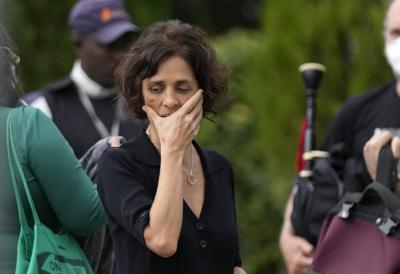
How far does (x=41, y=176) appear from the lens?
12.7ft

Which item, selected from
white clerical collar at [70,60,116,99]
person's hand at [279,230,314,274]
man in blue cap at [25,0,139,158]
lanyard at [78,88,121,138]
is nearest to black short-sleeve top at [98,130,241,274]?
person's hand at [279,230,314,274]

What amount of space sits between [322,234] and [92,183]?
95 centimetres

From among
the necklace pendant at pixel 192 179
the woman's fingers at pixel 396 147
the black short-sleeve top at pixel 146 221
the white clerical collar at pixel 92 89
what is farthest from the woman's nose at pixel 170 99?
the white clerical collar at pixel 92 89

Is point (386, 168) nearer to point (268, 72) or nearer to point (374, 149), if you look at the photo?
point (374, 149)

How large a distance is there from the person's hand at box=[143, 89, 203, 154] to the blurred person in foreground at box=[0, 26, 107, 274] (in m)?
0.33

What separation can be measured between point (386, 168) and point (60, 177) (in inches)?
49.5

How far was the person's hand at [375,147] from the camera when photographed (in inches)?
179

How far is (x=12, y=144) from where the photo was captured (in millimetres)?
3814

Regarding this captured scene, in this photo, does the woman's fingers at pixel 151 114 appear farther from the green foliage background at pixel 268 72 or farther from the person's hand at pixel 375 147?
the green foliage background at pixel 268 72

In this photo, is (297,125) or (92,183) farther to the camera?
(297,125)

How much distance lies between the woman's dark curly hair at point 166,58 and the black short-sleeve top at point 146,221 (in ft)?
0.54

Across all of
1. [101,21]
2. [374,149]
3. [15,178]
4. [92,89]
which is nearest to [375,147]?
[374,149]

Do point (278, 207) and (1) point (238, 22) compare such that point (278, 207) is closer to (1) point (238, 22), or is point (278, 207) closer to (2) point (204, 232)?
(1) point (238, 22)

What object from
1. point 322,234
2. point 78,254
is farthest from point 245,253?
point 78,254
